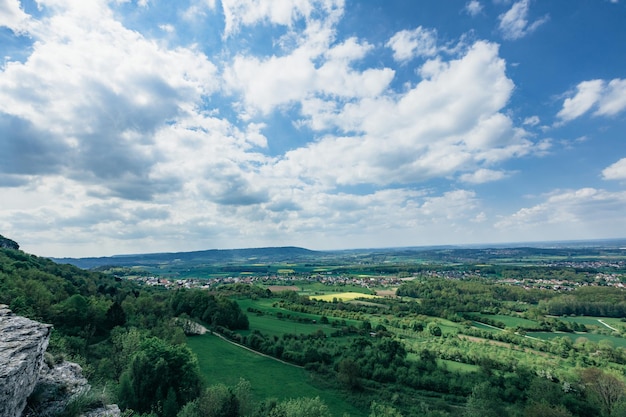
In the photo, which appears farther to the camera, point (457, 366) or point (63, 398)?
point (457, 366)

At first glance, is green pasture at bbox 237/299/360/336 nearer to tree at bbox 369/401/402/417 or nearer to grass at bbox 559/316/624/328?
tree at bbox 369/401/402/417

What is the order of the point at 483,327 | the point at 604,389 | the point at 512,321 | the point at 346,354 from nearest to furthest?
1. the point at 604,389
2. the point at 346,354
3. the point at 483,327
4. the point at 512,321

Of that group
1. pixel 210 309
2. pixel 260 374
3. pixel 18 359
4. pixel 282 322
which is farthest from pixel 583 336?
pixel 18 359

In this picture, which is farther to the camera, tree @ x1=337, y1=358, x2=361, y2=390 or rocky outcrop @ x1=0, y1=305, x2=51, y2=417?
tree @ x1=337, y1=358, x2=361, y2=390

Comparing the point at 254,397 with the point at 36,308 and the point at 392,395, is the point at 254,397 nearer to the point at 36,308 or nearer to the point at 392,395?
the point at 392,395

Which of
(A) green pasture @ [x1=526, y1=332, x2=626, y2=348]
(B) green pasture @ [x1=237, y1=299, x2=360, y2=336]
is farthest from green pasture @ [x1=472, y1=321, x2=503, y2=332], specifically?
(B) green pasture @ [x1=237, y1=299, x2=360, y2=336]

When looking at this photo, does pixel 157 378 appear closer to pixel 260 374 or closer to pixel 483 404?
pixel 260 374
